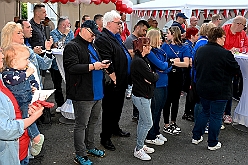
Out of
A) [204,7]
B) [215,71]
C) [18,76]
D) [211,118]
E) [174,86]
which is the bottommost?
[211,118]

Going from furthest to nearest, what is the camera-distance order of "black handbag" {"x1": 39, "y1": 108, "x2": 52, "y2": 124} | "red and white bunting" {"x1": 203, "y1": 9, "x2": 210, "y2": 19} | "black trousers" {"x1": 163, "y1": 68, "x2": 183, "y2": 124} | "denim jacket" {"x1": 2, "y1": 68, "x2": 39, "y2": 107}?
1. "red and white bunting" {"x1": 203, "y1": 9, "x2": 210, "y2": 19}
2. "black handbag" {"x1": 39, "y1": 108, "x2": 52, "y2": 124}
3. "black trousers" {"x1": 163, "y1": 68, "x2": 183, "y2": 124}
4. "denim jacket" {"x1": 2, "y1": 68, "x2": 39, "y2": 107}

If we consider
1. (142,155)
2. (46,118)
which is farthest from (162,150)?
(46,118)

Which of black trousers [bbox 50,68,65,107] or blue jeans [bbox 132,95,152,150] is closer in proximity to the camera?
blue jeans [bbox 132,95,152,150]

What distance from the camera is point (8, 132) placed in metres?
1.78

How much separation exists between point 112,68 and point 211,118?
135cm

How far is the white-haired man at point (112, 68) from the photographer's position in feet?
11.5

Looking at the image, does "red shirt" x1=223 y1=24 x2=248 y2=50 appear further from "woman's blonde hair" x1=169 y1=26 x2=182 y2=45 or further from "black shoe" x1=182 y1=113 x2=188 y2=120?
"woman's blonde hair" x1=169 y1=26 x2=182 y2=45

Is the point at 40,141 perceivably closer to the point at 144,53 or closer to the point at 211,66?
the point at 144,53

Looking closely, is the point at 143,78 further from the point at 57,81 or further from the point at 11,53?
the point at 57,81

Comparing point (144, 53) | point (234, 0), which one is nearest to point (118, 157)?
point (144, 53)

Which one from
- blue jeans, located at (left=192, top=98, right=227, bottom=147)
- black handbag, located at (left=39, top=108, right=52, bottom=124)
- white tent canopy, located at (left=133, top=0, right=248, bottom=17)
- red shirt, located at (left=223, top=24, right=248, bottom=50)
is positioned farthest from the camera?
white tent canopy, located at (left=133, top=0, right=248, bottom=17)

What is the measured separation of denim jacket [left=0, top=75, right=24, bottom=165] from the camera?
1779mm

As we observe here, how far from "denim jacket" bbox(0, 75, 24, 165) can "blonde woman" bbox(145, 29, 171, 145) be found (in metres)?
1.92

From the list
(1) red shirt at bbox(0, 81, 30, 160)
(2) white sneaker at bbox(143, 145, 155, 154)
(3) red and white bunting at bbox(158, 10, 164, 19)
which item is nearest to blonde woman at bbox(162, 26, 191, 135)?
(2) white sneaker at bbox(143, 145, 155, 154)
